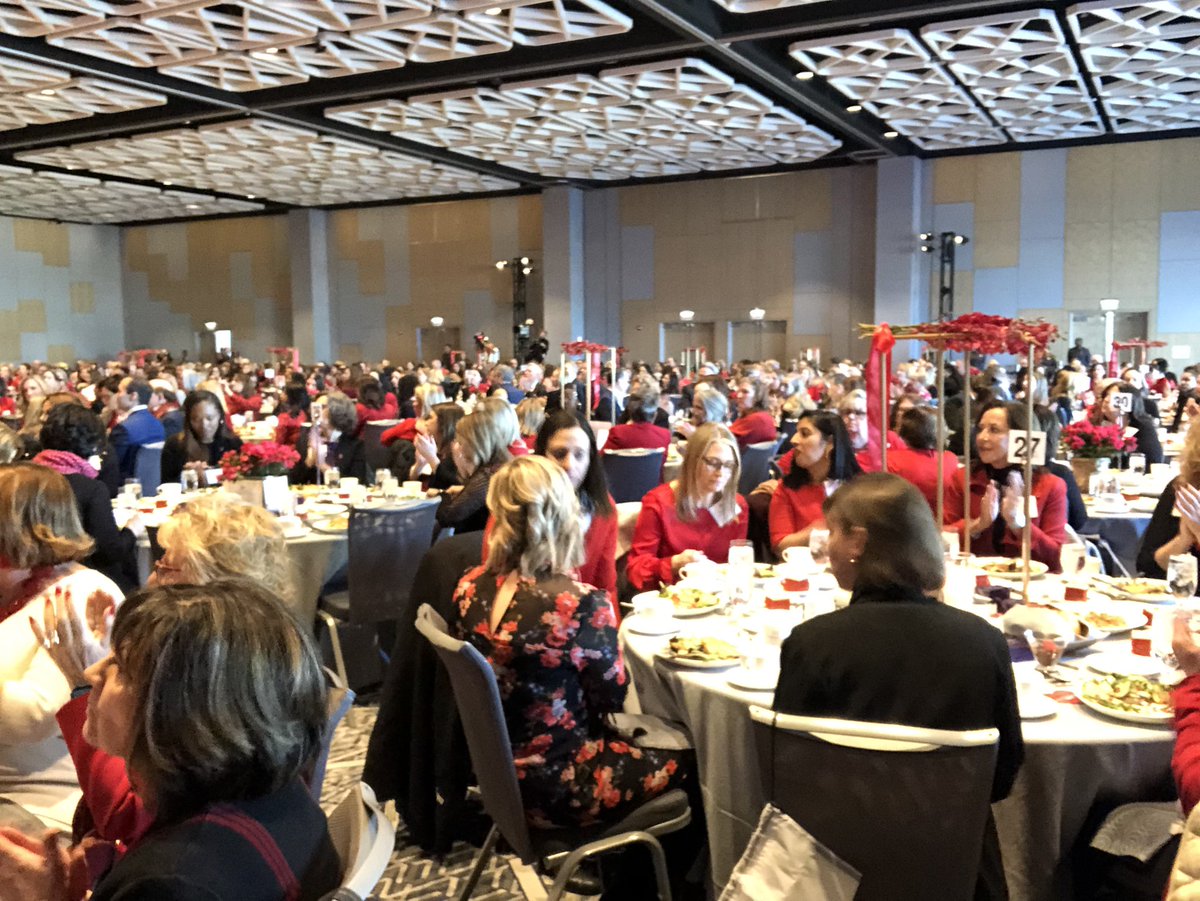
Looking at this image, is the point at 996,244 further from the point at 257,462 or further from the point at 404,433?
the point at 257,462

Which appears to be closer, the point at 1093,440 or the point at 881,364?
the point at 881,364

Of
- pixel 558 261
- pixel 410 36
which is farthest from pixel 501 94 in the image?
pixel 558 261

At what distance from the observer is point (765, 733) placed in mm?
1895

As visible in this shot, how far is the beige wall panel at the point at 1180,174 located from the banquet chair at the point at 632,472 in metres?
13.7

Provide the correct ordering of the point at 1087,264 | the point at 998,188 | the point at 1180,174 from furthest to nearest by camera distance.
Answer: the point at 998,188 → the point at 1087,264 → the point at 1180,174

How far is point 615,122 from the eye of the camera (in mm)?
14859

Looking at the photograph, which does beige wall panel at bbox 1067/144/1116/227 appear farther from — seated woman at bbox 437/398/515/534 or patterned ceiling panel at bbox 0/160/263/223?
patterned ceiling panel at bbox 0/160/263/223

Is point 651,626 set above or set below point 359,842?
below

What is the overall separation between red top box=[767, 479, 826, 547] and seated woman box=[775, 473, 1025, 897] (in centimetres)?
230

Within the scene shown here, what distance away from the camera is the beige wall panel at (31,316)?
24719mm

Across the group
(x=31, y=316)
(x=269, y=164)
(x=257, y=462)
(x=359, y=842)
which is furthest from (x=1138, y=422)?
(x=31, y=316)

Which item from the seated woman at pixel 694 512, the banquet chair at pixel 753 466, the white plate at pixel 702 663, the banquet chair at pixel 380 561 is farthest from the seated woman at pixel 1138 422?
the white plate at pixel 702 663

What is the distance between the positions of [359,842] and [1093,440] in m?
5.33

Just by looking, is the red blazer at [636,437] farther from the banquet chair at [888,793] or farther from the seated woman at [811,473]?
the banquet chair at [888,793]
